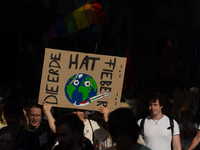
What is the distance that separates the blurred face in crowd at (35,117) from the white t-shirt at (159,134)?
4.42 feet

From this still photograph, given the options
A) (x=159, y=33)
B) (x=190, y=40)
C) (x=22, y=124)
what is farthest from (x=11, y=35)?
(x=190, y=40)

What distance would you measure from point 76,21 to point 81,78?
301 cm

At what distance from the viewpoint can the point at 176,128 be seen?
5.32 m

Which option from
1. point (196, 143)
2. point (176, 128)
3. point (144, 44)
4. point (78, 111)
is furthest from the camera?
point (144, 44)

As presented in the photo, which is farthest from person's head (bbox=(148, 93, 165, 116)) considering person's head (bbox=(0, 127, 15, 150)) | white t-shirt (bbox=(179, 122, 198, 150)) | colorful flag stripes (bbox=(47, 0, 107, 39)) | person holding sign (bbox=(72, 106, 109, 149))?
colorful flag stripes (bbox=(47, 0, 107, 39))

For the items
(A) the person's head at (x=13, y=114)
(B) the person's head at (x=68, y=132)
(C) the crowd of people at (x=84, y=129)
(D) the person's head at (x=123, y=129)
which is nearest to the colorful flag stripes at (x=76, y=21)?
(C) the crowd of people at (x=84, y=129)

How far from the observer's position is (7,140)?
360 cm

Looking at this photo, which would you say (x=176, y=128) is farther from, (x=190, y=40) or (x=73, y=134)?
(x=190, y=40)

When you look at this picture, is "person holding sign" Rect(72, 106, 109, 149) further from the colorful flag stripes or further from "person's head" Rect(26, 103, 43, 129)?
the colorful flag stripes

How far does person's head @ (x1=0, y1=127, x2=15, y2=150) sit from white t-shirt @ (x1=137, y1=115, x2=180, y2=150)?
2177mm

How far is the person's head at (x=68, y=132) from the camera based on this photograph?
3.54m

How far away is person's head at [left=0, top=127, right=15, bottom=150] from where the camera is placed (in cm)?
359

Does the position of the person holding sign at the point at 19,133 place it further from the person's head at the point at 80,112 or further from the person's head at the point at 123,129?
the person's head at the point at 123,129

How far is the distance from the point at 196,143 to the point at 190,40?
950 inches
